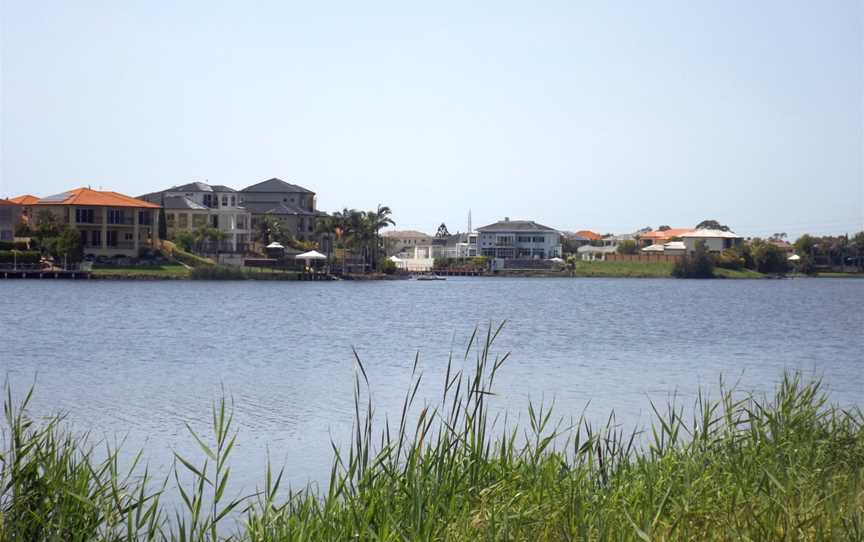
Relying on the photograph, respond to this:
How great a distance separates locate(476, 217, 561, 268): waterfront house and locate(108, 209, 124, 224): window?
6553 cm

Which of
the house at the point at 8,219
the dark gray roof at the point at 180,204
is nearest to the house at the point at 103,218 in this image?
the house at the point at 8,219

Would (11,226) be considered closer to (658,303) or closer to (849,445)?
(658,303)

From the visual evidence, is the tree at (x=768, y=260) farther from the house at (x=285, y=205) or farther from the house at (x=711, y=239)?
the house at (x=285, y=205)

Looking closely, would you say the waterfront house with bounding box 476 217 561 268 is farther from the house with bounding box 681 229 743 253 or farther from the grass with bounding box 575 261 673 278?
the house with bounding box 681 229 743 253

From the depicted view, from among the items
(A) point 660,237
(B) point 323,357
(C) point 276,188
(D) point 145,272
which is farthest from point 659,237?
(B) point 323,357

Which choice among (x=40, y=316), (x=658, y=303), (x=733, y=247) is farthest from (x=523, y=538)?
(x=733, y=247)

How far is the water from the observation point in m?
19.4

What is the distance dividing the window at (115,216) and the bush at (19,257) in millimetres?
7252

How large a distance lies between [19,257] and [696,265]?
92.9 metres

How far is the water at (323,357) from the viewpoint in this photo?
19.4 metres

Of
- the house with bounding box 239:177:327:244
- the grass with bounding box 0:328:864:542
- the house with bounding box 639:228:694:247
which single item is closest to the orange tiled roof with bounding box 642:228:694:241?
the house with bounding box 639:228:694:247

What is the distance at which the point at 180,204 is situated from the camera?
11219 centimetres

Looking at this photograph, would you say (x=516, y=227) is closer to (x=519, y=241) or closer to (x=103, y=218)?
(x=519, y=241)

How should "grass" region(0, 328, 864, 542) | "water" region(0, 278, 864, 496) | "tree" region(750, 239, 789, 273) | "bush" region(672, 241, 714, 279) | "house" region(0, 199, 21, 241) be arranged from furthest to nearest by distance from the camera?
1. "tree" region(750, 239, 789, 273)
2. "bush" region(672, 241, 714, 279)
3. "house" region(0, 199, 21, 241)
4. "water" region(0, 278, 864, 496)
5. "grass" region(0, 328, 864, 542)
